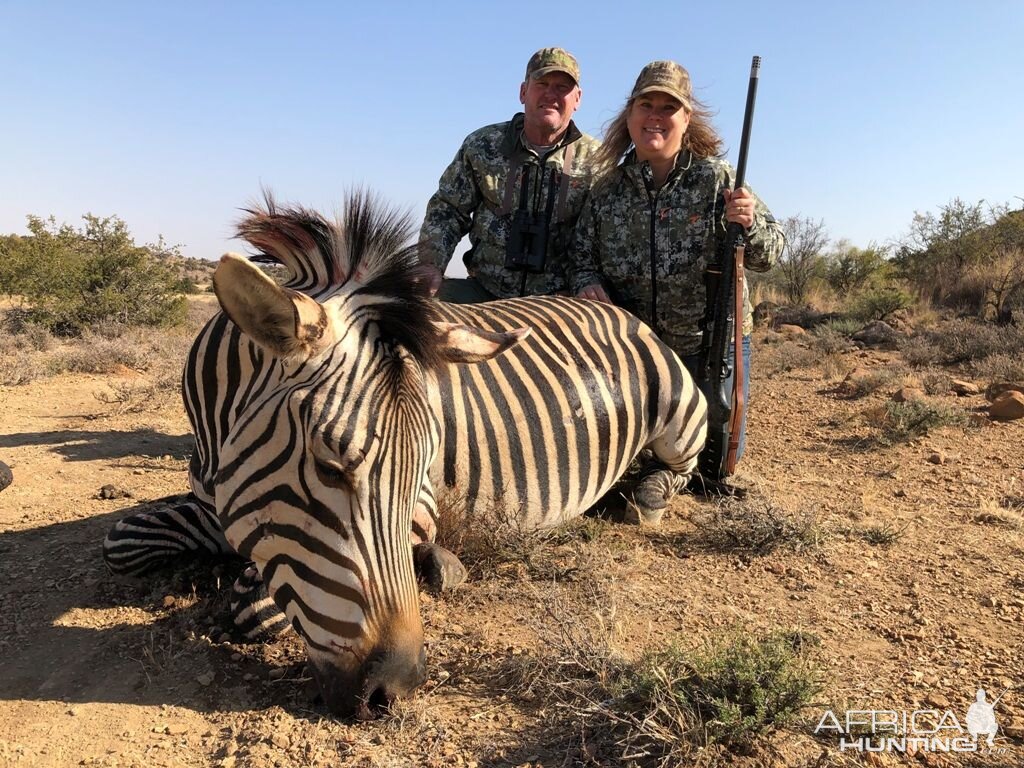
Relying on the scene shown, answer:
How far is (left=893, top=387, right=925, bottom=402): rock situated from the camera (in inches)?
272

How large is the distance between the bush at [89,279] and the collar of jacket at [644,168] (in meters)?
10.3

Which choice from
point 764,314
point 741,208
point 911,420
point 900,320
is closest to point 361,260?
point 741,208

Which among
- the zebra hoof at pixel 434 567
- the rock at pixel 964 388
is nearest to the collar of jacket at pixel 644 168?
the zebra hoof at pixel 434 567

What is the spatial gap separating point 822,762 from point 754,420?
5.35m

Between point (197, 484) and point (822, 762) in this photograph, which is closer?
point (822, 762)

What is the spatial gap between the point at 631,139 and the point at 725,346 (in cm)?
Answer: 163

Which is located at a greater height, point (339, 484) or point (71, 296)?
point (71, 296)

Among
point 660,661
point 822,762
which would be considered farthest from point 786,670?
point 660,661

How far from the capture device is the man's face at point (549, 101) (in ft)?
16.7

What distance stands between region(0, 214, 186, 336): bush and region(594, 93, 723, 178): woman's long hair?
10083mm

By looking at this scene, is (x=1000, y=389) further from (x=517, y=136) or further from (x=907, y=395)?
(x=517, y=136)

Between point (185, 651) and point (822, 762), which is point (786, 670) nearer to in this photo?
point (822, 762)

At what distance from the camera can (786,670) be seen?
2.02 m

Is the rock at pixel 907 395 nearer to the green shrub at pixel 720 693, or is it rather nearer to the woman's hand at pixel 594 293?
the woman's hand at pixel 594 293
